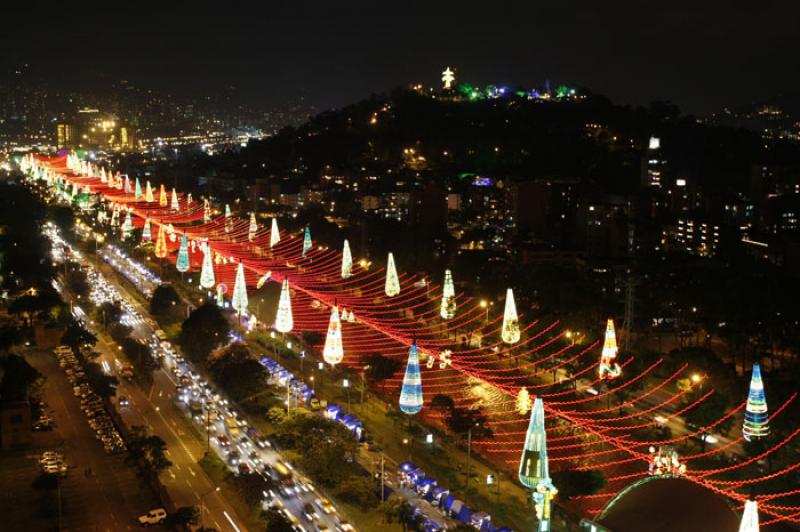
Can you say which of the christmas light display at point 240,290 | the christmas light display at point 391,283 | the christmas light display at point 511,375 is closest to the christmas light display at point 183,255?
the christmas light display at point 511,375

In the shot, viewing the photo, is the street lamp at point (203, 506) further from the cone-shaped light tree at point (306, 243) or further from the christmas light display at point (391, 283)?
the cone-shaped light tree at point (306, 243)

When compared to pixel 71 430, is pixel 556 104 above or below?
above

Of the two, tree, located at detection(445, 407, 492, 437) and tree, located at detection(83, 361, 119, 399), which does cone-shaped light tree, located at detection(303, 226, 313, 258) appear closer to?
tree, located at detection(83, 361, 119, 399)

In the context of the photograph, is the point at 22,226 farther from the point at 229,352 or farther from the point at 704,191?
the point at 704,191

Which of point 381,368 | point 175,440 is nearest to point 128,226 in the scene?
point 381,368

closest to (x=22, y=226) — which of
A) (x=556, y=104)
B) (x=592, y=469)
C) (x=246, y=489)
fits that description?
(x=246, y=489)

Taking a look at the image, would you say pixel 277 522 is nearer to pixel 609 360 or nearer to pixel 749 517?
pixel 749 517
